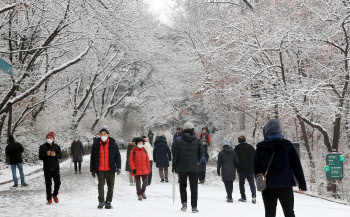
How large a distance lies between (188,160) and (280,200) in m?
3.48

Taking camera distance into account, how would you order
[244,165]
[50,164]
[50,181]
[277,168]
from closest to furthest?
[277,168]
[50,181]
[50,164]
[244,165]

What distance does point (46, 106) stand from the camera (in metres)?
28.8

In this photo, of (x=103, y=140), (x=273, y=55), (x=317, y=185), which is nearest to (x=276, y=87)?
(x=273, y=55)

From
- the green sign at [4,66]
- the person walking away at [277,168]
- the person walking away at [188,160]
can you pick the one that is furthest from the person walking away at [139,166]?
the person walking away at [277,168]

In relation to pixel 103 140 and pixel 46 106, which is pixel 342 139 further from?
pixel 46 106

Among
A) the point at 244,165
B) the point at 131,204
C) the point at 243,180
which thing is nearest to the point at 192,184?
the point at 131,204

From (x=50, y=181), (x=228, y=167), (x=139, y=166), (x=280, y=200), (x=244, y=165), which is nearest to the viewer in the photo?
(x=280, y=200)

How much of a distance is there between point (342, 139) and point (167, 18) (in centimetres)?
2085

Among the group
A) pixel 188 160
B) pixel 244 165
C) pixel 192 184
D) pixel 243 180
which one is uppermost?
pixel 188 160

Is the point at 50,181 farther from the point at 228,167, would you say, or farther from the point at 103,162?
the point at 228,167

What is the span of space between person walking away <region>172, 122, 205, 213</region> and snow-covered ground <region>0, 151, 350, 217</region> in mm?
446

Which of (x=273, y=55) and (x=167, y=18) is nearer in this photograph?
(x=273, y=55)

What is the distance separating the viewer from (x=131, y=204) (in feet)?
34.0

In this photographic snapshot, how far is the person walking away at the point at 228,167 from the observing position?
1133 cm
